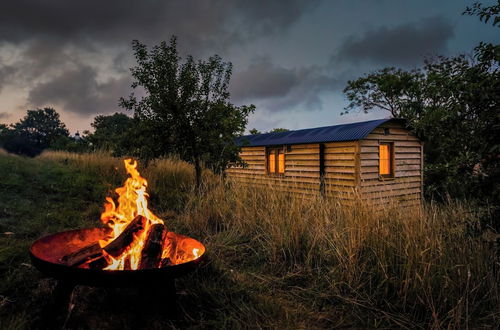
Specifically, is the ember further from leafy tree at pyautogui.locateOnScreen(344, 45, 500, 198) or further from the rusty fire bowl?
leafy tree at pyautogui.locateOnScreen(344, 45, 500, 198)

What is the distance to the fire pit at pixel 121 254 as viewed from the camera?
81.5 inches

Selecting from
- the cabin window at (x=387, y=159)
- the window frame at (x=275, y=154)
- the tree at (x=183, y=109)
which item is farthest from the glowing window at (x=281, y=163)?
the tree at (x=183, y=109)

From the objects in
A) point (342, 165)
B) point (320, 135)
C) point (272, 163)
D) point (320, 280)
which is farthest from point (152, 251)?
point (272, 163)

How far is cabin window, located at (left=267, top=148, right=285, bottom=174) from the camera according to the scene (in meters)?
14.0

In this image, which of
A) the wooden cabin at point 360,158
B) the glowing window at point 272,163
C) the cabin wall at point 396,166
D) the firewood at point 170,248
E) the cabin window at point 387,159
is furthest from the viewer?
the glowing window at point 272,163

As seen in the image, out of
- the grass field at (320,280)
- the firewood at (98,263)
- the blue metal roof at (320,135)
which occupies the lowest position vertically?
the grass field at (320,280)

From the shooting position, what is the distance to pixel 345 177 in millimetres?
10812

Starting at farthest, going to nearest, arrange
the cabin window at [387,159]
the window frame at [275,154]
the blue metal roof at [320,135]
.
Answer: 1. the window frame at [275,154]
2. the cabin window at [387,159]
3. the blue metal roof at [320,135]

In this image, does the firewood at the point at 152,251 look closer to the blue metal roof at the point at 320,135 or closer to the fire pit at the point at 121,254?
the fire pit at the point at 121,254

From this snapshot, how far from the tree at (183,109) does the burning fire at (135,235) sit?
14.0ft

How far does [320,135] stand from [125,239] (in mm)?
10494

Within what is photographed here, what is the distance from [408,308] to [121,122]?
159 feet

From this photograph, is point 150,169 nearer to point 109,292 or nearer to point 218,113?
point 218,113

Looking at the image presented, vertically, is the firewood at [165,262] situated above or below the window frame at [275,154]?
below
